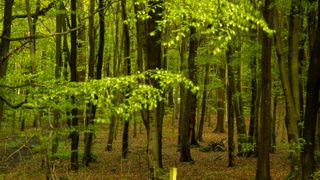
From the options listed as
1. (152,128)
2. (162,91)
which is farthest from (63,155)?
(162,91)

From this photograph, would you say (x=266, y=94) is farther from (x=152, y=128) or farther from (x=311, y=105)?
(x=311, y=105)

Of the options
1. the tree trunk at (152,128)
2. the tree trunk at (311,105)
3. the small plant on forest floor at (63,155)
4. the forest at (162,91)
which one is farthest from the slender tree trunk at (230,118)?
the tree trunk at (311,105)

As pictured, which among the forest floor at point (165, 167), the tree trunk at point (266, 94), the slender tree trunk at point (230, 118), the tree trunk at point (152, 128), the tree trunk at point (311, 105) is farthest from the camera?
the slender tree trunk at point (230, 118)

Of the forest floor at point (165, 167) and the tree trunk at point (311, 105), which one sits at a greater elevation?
the tree trunk at point (311, 105)

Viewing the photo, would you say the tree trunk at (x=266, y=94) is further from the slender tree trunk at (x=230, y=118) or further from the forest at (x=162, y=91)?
the slender tree trunk at (x=230, y=118)

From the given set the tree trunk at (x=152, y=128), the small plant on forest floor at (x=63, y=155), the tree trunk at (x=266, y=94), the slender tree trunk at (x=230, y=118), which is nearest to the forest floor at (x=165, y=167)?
the small plant on forest floor at (x=63, y=155)

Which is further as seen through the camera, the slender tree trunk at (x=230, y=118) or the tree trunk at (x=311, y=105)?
the slender tree trunk at (x=230, y=118)

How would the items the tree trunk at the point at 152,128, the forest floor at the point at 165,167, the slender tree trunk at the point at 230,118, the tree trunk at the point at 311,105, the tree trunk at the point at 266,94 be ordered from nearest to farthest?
1. the tree trunk at the point at 311,105
2. the tree trunk at the point at 266,94
3. the tree trunk at the point at 152,128
4. the forest floor at the point at 165,167
5. the slender tree trunk at the point at 230,118

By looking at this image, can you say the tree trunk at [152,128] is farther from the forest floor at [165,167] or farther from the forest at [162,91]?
the forest floor at [165,167]

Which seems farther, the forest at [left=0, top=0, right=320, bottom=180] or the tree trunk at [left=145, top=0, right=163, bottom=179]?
the tree trunk at [left=145, top=0, right=163, bottom=179]

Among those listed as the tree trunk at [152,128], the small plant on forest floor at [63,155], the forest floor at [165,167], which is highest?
the tree trunk at [152,128]

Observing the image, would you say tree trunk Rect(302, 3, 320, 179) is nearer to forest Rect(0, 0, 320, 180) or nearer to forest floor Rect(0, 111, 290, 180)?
forest Rect(0, 0, 320, 180)

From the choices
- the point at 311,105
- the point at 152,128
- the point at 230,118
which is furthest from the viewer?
the point at 230,118

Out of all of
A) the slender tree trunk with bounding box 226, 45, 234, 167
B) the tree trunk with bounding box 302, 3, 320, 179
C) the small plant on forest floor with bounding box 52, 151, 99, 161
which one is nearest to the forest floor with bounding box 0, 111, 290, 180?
the small plant on forest floor with bounding box 52, 151, 99, 161
